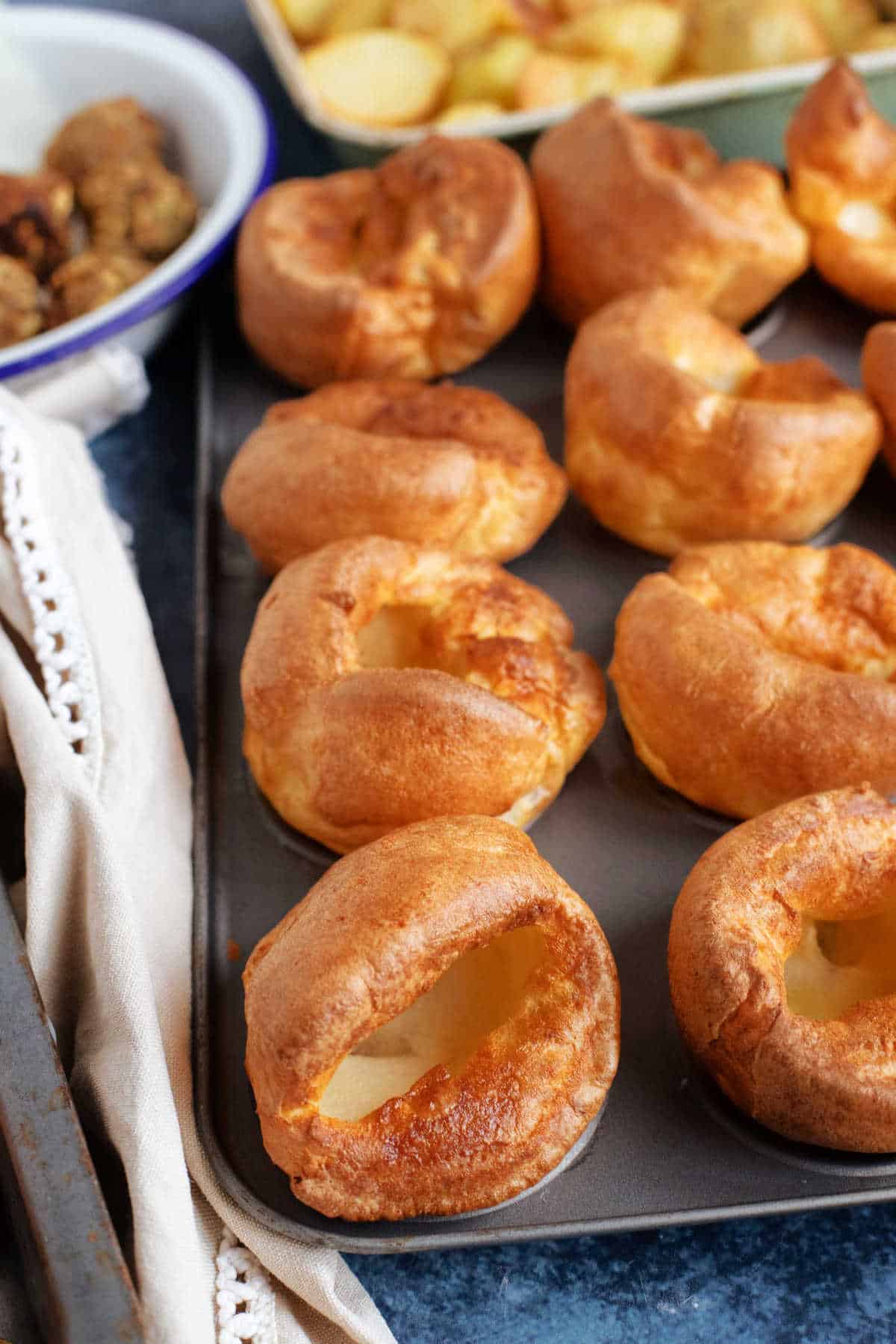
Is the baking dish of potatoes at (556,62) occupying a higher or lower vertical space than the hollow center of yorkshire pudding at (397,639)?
higher

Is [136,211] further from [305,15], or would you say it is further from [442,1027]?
[442,1027]

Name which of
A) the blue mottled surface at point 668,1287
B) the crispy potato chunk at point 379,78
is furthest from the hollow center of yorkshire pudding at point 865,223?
the blue mottled surface at point 668,1287

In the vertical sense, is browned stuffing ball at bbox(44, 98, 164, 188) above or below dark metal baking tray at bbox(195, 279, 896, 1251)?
above

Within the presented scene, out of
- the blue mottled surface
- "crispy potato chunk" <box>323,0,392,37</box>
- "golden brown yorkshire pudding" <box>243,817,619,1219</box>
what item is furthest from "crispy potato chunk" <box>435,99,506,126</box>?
the blue mottled surface

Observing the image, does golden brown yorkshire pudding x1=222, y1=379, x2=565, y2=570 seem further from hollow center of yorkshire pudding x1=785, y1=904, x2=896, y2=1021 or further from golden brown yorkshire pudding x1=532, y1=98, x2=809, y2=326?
hollow center of yorkshire pudding x1=785, y1=904, x2=896, y2=1021

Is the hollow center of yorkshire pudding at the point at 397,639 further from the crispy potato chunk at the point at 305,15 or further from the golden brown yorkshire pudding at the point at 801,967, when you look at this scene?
the crispy potato chunk at the point at 305,15
